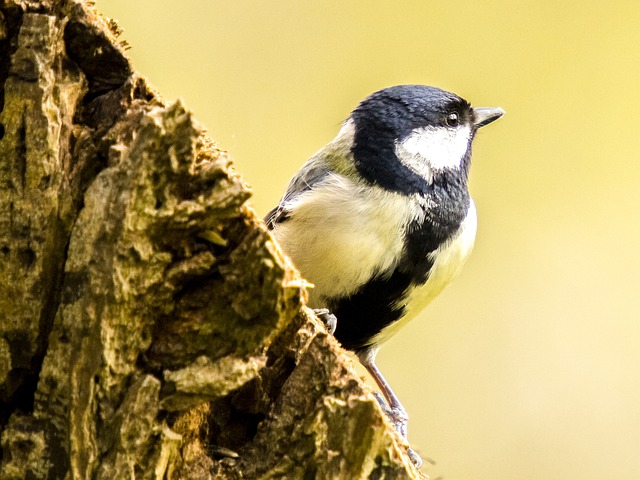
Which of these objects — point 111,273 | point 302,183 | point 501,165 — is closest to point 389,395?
point 302,183

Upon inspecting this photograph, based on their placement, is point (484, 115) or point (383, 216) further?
point (484, 115)

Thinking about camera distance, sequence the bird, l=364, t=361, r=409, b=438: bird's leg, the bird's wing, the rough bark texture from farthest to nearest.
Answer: l=364, t=361, r=409, b=438: bird's leg
the bird's wing
the bird
the rough bark texture

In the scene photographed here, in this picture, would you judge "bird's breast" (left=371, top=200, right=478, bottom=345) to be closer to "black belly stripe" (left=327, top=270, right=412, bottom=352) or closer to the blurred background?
"black belly stripe" (left=327, top=270, right=412, bottom=352)

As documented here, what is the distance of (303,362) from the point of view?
153cm

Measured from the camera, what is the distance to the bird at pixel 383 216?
226cm

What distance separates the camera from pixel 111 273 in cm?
135

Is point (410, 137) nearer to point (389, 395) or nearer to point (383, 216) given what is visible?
point (383, 216)

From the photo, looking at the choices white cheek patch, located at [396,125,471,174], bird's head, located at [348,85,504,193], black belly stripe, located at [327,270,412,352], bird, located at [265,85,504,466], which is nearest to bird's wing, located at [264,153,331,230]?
bird, located at [265,85,504,466]

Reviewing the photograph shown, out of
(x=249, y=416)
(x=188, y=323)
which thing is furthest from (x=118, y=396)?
(x=249, y=416)

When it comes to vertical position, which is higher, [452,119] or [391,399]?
[452,119]

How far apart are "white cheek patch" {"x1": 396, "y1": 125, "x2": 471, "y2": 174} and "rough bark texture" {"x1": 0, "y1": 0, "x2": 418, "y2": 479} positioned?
3.51 ft

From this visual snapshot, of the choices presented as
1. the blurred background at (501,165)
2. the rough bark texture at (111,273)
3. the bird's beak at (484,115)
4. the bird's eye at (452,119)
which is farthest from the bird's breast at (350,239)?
the blurred background at (501,165)

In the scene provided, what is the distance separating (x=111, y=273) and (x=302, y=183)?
1301 millimetres

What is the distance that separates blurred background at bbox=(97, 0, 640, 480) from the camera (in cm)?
430
